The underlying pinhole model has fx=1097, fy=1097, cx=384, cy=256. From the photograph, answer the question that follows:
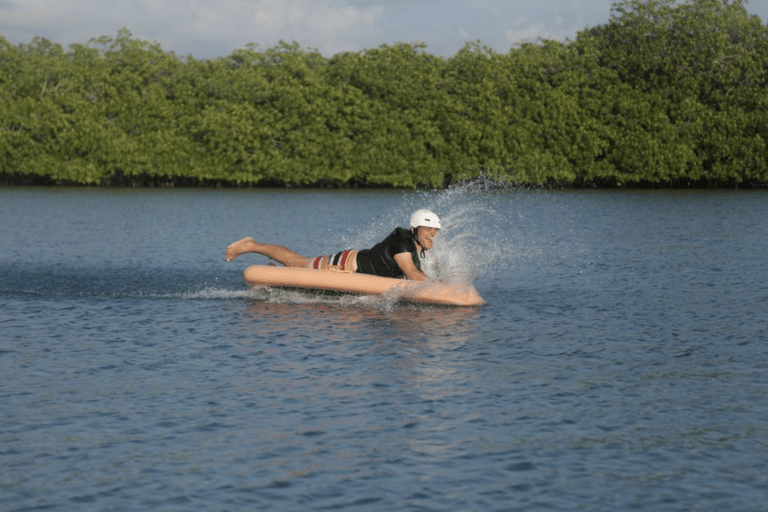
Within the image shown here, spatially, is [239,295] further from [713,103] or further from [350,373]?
[713,103]

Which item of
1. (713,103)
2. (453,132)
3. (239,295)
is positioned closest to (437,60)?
(453,132)

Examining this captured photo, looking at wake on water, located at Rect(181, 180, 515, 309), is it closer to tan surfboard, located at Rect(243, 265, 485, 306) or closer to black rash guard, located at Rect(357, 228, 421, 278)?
tan surfboard, located at Rect(243, 265, 485, 306)

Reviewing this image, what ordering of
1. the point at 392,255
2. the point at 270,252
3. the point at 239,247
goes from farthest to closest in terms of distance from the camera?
the point at 270,252, the point at 239,247, the point at 392,255

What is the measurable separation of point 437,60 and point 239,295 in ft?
202

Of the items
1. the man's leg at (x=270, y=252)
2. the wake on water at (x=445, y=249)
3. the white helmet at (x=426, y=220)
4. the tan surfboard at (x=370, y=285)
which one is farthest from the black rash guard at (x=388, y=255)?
the man's leg at (x=270, y=252)

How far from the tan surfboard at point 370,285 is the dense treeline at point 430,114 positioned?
5625cm

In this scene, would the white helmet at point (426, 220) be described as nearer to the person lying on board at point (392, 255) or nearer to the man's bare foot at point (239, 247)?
the person lying on board at point (392, 255)

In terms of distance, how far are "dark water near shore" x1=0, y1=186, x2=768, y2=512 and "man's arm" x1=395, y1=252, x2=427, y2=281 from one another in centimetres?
50

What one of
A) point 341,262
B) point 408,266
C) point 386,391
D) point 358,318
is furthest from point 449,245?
point 386,391

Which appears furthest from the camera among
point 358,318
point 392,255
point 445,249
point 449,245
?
point 449,245

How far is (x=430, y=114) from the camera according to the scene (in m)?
74.9

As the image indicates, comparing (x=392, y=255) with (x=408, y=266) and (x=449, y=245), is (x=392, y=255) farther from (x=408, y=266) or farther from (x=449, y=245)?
(x=449, y=245)

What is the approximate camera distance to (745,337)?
13977mm

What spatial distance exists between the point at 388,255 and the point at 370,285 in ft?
1.90
